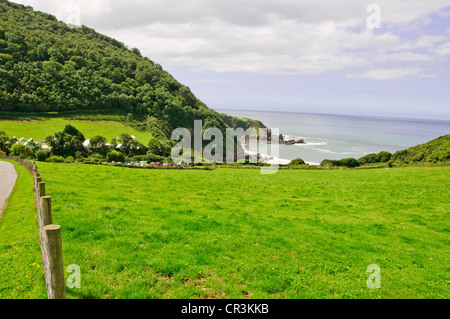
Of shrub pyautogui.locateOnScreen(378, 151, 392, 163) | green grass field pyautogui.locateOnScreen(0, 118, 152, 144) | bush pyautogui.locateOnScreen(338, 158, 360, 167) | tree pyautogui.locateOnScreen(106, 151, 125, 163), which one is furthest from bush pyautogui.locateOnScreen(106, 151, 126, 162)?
shrub pyautogui.locateOnScreen(378, 151, 392, 163)

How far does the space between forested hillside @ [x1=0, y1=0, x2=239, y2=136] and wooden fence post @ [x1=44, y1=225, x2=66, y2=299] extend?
14150 centimetres

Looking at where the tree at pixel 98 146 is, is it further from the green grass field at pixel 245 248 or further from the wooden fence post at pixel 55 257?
the wooden fence post at pixel 55 257

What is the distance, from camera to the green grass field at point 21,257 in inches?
249

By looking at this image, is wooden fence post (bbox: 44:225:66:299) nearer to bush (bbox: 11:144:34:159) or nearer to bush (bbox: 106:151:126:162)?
bush (bbox: 11:144:34:159)

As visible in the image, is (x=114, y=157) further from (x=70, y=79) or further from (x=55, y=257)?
(x=70, y=79)

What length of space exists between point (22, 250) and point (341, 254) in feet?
38.4

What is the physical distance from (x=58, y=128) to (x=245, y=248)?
123 meters

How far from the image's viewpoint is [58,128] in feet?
348

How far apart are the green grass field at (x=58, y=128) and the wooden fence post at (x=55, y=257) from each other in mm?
111131

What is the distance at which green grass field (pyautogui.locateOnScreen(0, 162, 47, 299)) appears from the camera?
6.32 m

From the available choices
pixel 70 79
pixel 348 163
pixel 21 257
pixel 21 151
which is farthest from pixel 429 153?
pixel 70 79

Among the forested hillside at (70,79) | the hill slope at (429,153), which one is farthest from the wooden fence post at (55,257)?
the forested hillside at (70,79)
